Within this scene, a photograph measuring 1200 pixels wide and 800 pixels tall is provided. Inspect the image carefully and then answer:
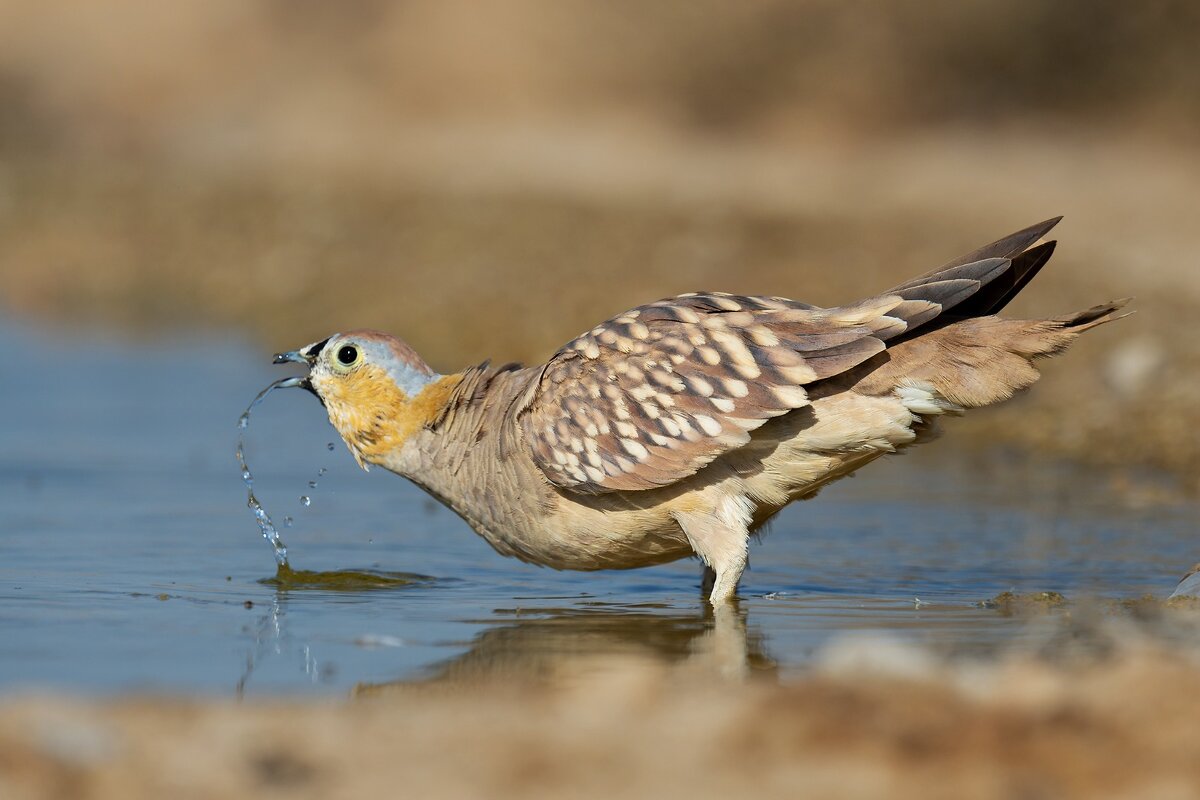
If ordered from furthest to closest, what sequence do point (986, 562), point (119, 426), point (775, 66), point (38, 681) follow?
point (775, 66) → point (119, 426) → point (986, 562) → point (38, 681)

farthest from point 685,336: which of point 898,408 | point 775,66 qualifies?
point 775,66

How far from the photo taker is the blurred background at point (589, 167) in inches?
639

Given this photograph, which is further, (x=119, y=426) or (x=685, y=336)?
(x=119, y=426)

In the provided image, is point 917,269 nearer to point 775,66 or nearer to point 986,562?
point 986,562

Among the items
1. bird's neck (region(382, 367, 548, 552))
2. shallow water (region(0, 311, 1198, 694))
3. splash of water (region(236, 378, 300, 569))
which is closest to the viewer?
shallow water (region(0, 311, 1198, 694))

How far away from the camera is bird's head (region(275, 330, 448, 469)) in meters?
7.81

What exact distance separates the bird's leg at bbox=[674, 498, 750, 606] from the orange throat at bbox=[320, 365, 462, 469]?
127 cm

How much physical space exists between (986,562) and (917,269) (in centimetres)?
844

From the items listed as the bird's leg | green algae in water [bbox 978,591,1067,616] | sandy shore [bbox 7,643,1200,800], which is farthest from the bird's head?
sandy shore [bbox 7,643,1200,800]

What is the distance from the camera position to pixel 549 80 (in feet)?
108

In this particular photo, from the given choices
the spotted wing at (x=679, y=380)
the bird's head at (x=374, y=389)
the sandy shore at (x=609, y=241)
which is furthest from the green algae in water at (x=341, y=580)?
the sandy shore at (x=609, y=241)

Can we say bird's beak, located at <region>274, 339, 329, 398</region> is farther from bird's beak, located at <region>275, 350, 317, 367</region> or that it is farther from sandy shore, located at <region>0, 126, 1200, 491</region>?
sandy shore, located at <region>0, 126, 1200, 491</region>

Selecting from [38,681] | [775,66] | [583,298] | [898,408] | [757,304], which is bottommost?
[38,681]

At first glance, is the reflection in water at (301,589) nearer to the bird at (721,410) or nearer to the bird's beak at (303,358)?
the bird at (721,410)
